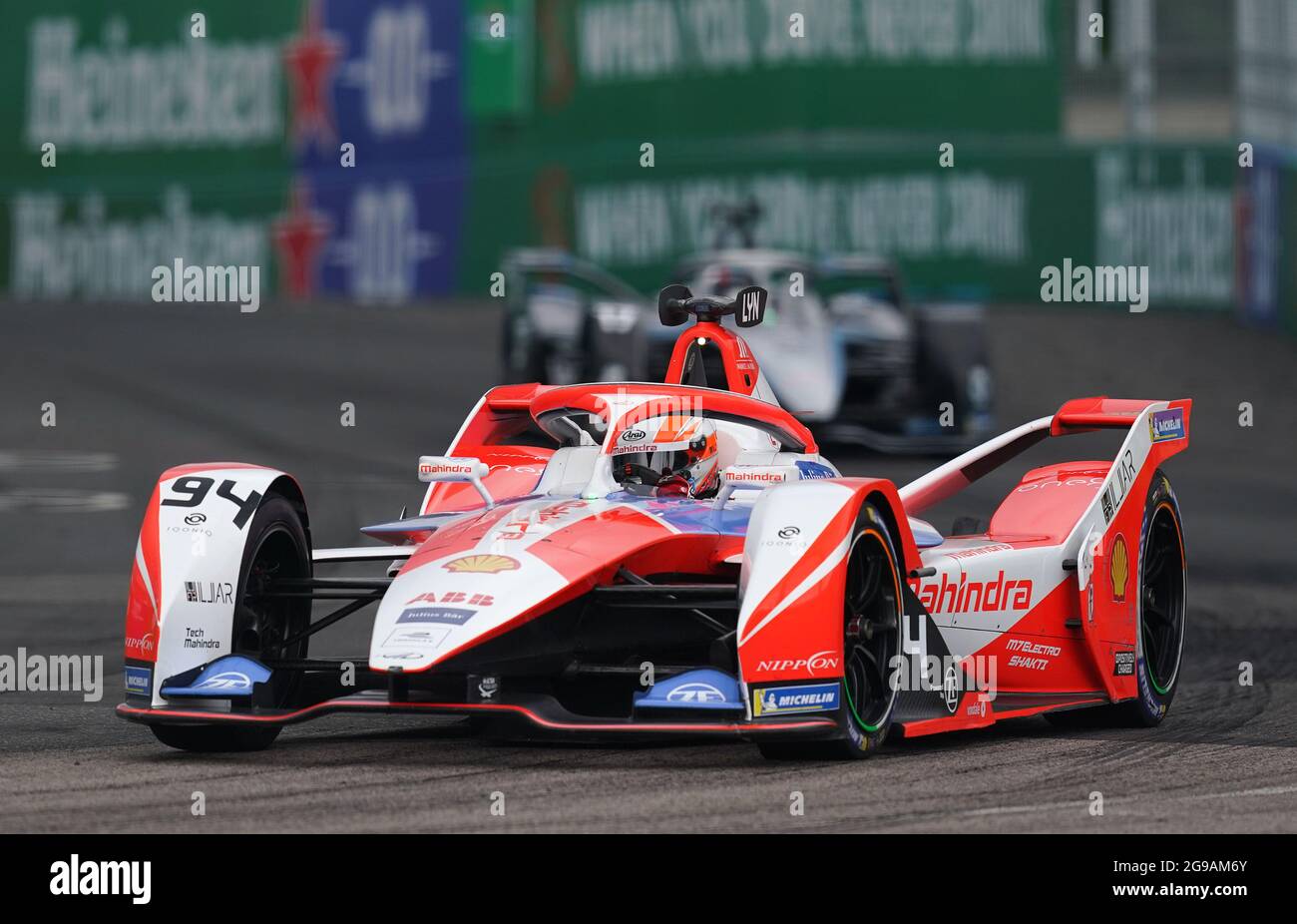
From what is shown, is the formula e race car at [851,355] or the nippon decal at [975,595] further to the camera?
the formula e race car at [851,355]

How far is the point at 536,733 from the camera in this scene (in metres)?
8.04

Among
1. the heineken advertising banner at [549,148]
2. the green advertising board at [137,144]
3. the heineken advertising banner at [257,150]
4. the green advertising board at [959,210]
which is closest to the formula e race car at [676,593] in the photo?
the green advertising board at [959,210]

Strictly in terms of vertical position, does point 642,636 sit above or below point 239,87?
below

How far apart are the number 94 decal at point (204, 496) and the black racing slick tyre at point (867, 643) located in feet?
6.96

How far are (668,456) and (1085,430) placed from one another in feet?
6.54

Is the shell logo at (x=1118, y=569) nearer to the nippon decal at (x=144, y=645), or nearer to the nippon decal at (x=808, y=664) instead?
the nippon decal at (x=808, y=664)

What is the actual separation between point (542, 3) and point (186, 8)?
563 centimetres

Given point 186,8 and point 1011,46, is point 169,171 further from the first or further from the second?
point 1011,46

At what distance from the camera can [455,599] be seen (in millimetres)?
8094

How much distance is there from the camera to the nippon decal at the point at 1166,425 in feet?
34.3
